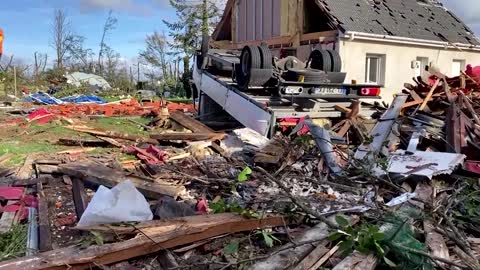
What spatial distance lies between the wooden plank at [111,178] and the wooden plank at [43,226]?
724 millimetres

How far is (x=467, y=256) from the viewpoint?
3.37m

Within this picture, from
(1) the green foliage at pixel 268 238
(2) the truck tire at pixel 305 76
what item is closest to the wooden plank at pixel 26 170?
(1) the green foliage at pixel 268 238

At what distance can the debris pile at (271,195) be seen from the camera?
3.34 meters

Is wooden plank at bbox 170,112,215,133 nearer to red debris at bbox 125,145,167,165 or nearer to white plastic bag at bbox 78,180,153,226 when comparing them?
red debris at bbox 125,145,167,165

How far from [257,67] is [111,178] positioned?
12.1 ft

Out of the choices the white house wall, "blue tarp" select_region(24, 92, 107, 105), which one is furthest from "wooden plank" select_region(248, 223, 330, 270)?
"blue tarp" select_region(24, 92, 107, 105)

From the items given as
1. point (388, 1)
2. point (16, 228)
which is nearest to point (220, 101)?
point (16, 228)

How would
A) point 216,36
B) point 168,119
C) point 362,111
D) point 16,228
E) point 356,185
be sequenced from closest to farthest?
point 16,228, point 356,185, point 362,111, point 168,119, point 216,36

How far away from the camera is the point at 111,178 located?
18.6 ft

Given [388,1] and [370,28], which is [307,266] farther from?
[388,1]

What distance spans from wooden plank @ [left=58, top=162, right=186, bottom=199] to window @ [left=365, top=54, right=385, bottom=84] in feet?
38.9

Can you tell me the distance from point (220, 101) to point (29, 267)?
22.2 feet

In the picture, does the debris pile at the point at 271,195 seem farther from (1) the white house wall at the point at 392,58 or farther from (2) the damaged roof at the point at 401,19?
(2) the damaged roof at the point at 401,19

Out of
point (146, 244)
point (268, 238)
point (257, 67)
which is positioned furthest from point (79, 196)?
point (257, 67)
